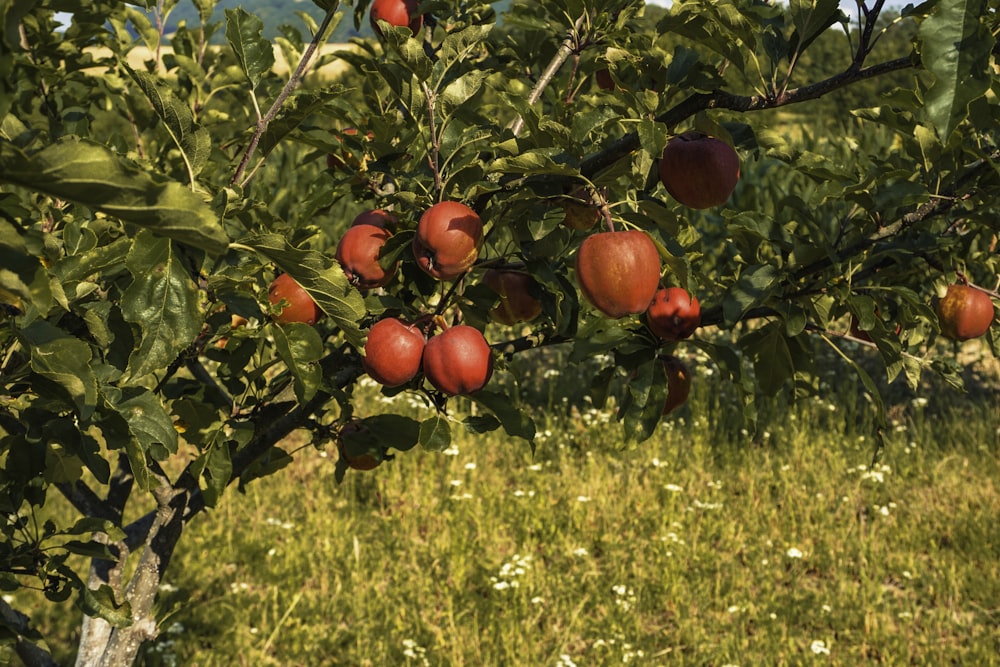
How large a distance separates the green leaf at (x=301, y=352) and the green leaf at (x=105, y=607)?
1.88 ft

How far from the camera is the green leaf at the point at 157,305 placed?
899 millimetres

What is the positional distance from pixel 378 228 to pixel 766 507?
2.94 metres

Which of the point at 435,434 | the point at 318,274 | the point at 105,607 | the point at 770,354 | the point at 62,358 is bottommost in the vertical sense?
the point at 105,607

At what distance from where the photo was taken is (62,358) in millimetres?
882

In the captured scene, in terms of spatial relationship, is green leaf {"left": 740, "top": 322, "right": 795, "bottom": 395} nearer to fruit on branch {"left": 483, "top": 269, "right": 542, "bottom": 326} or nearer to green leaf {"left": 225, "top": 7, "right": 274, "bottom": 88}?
fruit on branch {"left": 483, "top": 269, "right": 542, "bottom": 326}

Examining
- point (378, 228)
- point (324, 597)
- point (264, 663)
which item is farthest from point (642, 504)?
point (378, 228)

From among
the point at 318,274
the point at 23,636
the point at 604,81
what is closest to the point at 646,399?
the point at 318,274

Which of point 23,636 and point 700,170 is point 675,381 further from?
point 23,636

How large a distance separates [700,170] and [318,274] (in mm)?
481

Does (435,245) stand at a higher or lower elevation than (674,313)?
higher

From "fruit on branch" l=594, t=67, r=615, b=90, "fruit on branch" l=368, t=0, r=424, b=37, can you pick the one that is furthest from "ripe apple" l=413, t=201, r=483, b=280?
"fruit on branch" l=594, t=67, r=615, b=90

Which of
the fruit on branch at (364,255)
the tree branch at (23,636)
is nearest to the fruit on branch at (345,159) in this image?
the fruit on branch at (364,255)

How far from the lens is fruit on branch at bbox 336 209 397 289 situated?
1216 mm

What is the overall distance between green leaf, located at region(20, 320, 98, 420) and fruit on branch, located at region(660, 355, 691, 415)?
856 millimetres
